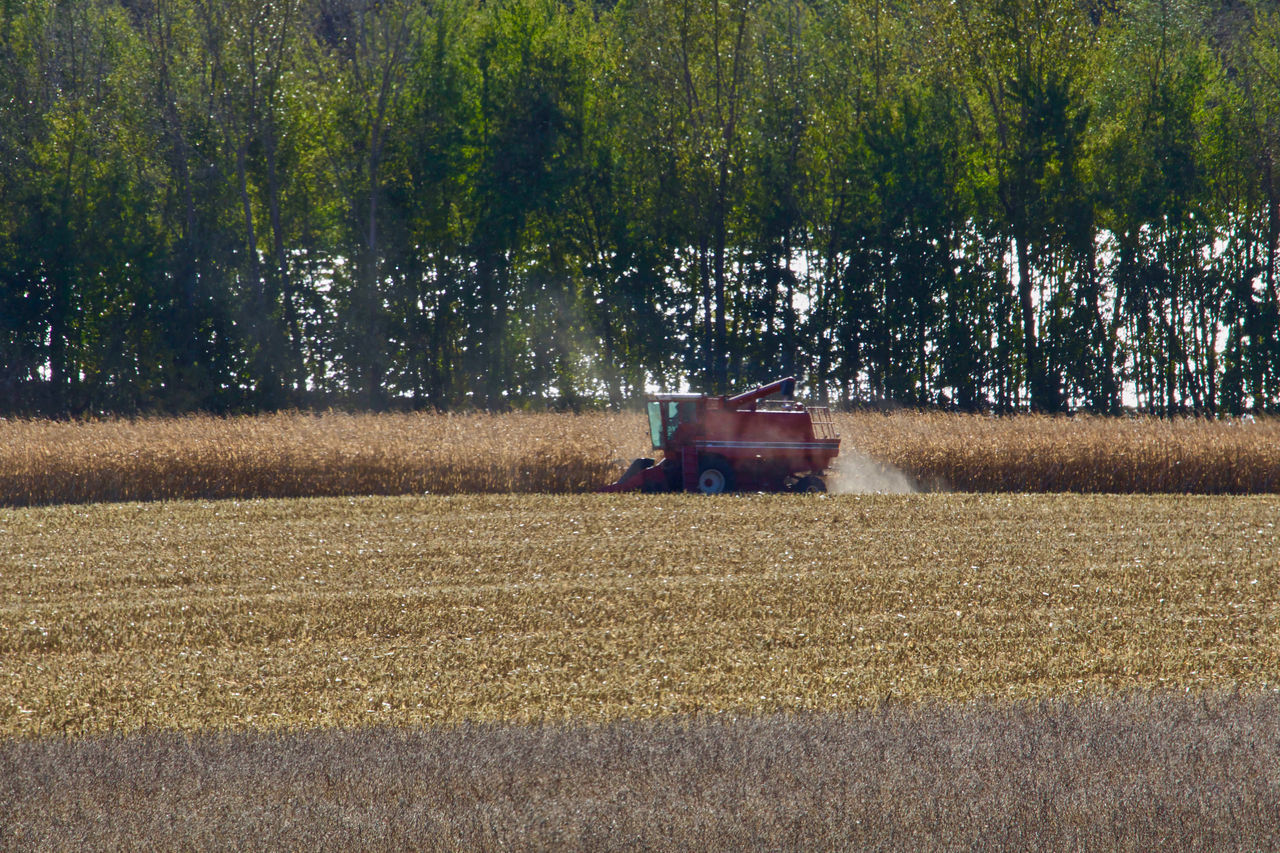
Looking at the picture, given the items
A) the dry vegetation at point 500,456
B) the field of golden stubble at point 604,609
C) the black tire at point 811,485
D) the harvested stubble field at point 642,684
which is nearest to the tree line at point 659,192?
the dry vegetation at point 500,456

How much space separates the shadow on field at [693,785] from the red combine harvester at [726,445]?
11731mm

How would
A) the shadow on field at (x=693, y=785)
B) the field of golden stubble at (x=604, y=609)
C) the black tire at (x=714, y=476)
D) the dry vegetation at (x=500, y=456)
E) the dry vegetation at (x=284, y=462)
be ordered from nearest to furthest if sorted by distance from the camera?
the shadow on field at (x=693, y=785)
the field of golden stubble at (x=604, y=609)
the black tire at (x=714, y=476)
the dry vegetation at (x=284, y=462)
the dry vegetation at (x=500, y=456)

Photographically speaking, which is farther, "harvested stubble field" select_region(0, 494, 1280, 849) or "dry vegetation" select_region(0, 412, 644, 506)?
"dry vegetation" select_region(0, 412, 644, 506)

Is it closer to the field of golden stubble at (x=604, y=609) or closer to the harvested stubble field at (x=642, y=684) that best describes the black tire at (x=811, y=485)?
the field of golden stubble at (x=604, y=609)

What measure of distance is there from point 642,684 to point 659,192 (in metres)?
32.0

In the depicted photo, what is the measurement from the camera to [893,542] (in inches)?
534

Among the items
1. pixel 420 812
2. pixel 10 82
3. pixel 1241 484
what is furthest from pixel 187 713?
pixel 10 82

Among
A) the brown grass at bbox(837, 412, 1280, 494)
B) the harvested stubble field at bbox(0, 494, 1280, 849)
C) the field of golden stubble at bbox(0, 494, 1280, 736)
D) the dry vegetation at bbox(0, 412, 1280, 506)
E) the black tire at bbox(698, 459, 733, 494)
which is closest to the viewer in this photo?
the harvested stubble field at bbox(0, 494, 1280, 849)

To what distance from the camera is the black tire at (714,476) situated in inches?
717

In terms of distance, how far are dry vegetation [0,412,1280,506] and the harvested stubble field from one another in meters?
3.79

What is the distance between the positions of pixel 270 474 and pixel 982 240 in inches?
1018

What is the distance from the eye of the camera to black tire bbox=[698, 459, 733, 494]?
18219 mm

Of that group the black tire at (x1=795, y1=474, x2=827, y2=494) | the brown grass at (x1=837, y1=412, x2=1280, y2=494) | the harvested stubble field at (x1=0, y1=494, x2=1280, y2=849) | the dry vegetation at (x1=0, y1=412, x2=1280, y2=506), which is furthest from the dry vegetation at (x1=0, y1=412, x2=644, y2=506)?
the brown grass at (x1=837, y1=412, x2=1280, y2=494)

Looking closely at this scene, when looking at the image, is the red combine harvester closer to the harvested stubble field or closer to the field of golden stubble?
the field of golden stubble
